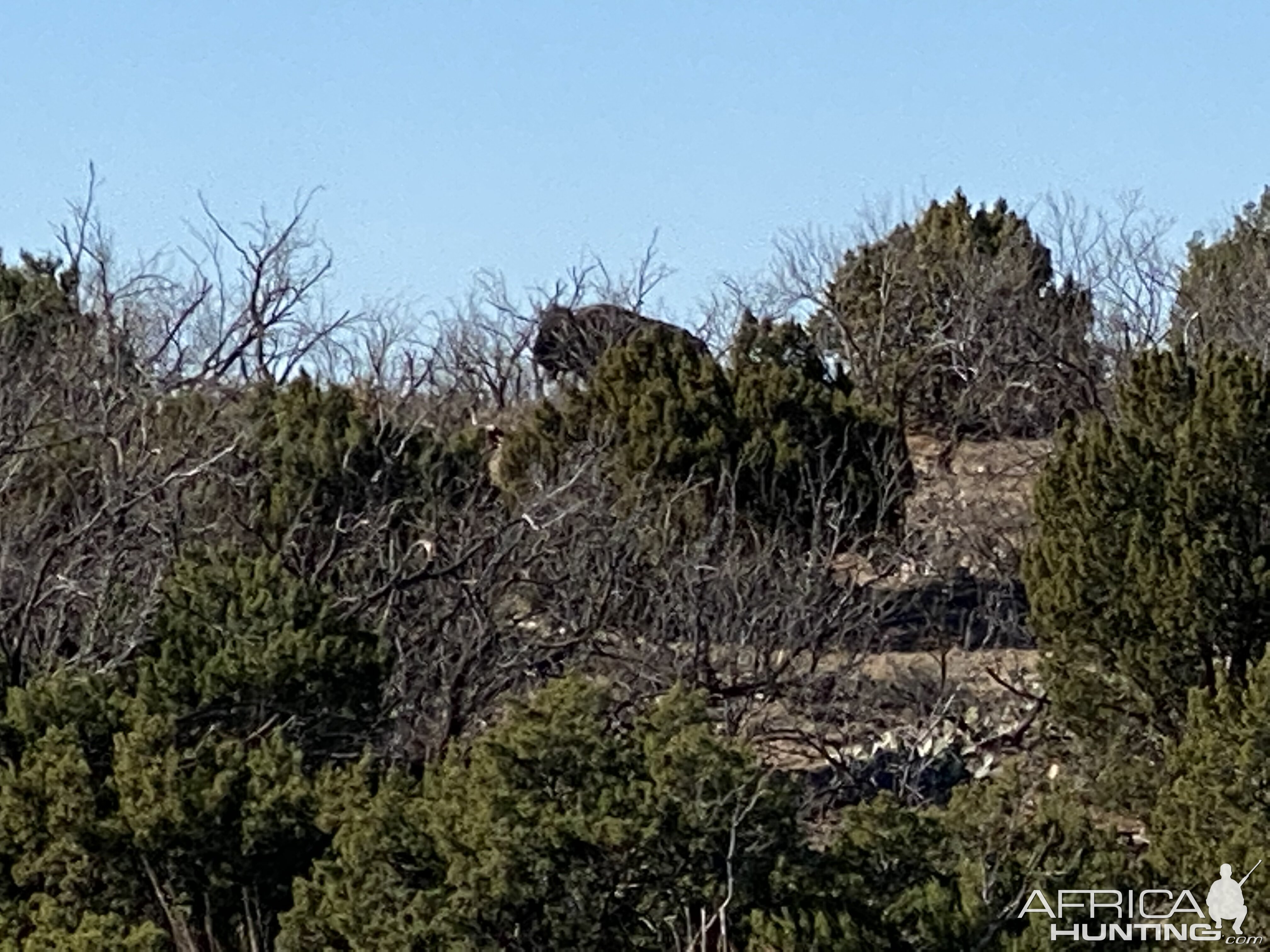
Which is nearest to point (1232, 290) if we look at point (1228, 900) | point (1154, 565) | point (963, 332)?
point (963, 332)

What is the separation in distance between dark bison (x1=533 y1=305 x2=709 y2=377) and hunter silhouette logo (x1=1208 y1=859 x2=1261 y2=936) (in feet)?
41.7

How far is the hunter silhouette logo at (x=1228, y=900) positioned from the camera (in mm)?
6551

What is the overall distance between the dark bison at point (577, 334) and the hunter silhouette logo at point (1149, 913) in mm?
12707

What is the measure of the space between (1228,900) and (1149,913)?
24 centimetres

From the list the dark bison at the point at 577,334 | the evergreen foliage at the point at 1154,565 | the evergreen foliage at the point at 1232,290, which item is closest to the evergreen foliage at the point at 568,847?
the evergreen foliage at the point at 1154,565

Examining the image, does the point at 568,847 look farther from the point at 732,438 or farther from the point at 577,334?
the point at 577,334

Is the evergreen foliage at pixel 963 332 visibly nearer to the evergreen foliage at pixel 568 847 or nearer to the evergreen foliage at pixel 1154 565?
the evergreen foliage at pixel 1154 565

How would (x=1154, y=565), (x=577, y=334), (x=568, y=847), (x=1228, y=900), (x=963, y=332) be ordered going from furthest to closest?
(x=577, y=334) < (x=963, y=332) < (x=1154, y=565) < (x=1228, y=900) < (x=568, y=847)

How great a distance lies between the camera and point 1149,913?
262 inches

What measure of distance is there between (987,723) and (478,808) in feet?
17.0

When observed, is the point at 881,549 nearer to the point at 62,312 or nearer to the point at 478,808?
the point at 62,312

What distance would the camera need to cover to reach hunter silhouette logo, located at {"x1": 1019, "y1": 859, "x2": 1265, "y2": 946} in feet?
20.6

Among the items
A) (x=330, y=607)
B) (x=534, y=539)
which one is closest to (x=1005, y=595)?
(x=534, y=539)

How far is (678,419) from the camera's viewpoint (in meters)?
14.1
